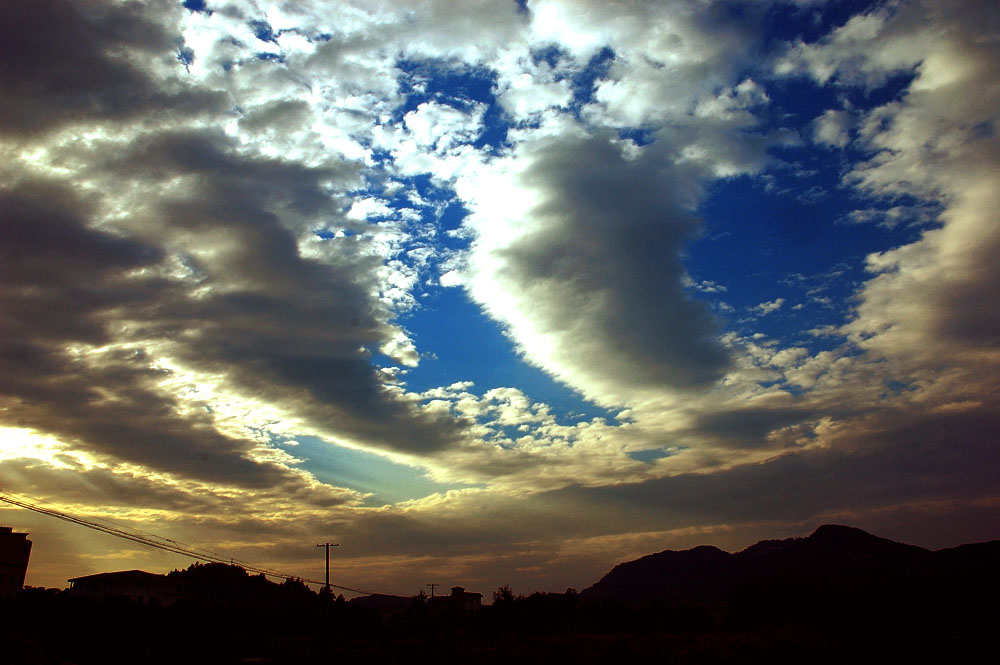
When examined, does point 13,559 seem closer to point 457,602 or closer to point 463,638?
point 463,638

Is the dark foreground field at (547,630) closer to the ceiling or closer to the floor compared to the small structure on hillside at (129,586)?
closer to the floor

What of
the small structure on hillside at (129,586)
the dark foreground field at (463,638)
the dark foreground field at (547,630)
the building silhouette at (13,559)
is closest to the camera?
the dark foreground field at (463,638)

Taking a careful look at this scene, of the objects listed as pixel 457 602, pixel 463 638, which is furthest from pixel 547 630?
pixel 457 602

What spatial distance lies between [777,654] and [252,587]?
174953mm

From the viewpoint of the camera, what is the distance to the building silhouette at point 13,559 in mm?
100188

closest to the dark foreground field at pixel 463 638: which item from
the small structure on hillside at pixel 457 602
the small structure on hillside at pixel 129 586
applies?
the small structure on hillside at pixel 129 586

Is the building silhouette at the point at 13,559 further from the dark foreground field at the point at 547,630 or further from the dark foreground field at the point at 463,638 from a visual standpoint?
the dark foreground field at the point at 463,638

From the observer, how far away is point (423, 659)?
64.8 metres

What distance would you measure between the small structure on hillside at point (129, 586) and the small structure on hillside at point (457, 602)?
5545cm

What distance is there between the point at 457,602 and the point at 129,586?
82710mm

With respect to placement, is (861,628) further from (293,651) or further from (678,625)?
(293,651)

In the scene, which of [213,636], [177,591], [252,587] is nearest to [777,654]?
[213,636]

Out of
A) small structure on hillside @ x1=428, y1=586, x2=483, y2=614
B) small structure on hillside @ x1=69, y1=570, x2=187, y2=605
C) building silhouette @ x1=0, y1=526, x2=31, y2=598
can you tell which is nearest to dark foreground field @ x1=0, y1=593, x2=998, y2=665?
small structure on hillside @ x1=69, y1=570, x2=187, y2=605

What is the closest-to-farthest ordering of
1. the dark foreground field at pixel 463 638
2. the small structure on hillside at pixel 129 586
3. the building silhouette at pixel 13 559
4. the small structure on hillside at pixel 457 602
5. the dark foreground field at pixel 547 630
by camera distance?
the dark foreground field at pixel 463 638, the dark foreground field at pixel 547 630, the building silhouette at pixel 13 559, the small structure on hillside at pixel 129 586, the small structure on hillside at pixel 457 602
